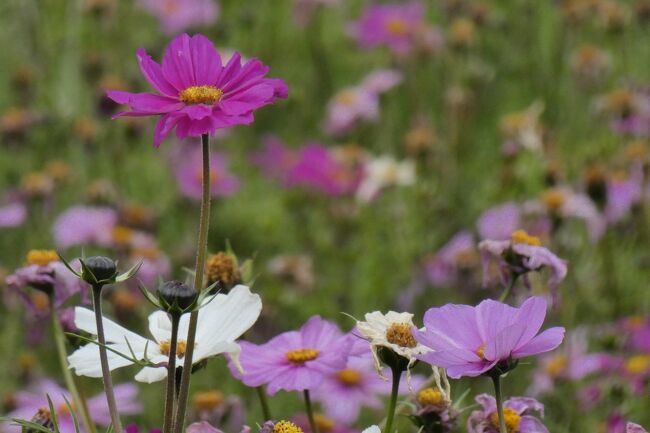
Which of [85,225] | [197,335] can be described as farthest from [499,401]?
[85,225]

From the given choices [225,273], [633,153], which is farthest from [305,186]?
[225,273]

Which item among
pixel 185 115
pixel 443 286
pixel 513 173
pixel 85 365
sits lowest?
pixel 443 286

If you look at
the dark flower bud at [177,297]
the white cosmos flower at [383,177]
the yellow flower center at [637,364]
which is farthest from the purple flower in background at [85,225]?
the dark flower bud at [177,297]

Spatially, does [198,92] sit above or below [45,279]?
above

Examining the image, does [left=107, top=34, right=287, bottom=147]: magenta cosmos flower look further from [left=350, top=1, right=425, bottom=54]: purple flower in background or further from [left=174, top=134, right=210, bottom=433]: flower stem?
[left=350, top=1, right=425, bottom=54]: purple flower in background

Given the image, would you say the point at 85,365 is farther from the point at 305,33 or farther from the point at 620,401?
the point at 305,33

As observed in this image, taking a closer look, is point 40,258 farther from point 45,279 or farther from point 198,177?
Answer: point 198,177
